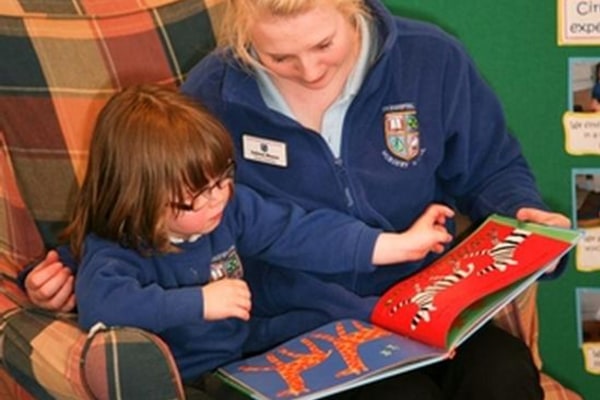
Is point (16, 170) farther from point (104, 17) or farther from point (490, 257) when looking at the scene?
point (490, 257)

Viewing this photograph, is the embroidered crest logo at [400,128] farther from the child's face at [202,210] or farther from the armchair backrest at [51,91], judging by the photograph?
the armchair backrest at [51,91]

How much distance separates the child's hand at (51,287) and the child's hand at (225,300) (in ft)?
0.74

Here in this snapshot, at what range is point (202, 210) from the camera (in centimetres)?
138

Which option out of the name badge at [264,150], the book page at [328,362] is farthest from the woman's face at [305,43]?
the book page at [328,362]

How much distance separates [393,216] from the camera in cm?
162

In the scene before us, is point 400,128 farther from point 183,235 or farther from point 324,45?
point 183,235

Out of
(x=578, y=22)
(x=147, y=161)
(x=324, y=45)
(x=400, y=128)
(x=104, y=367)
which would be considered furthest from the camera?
(x=578, y=22)

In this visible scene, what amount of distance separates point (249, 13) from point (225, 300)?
43 cm

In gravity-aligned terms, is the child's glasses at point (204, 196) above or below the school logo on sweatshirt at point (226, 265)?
above

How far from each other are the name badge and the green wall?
1.66ft

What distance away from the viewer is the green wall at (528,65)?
6.36 ft

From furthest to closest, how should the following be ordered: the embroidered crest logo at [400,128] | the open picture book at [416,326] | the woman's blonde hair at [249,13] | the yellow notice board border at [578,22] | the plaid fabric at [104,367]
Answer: the yellow notice board border at [578,22]
the embroidered crest logo at [400,128]
the woman's blonde hair at [249,13]
the open picture book at [416,326]
the plaid fabric at [104,367]

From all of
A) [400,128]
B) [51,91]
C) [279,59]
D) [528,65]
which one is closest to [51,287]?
[51,91]

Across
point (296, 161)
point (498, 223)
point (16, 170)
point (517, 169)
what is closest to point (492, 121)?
point (517, 169)
